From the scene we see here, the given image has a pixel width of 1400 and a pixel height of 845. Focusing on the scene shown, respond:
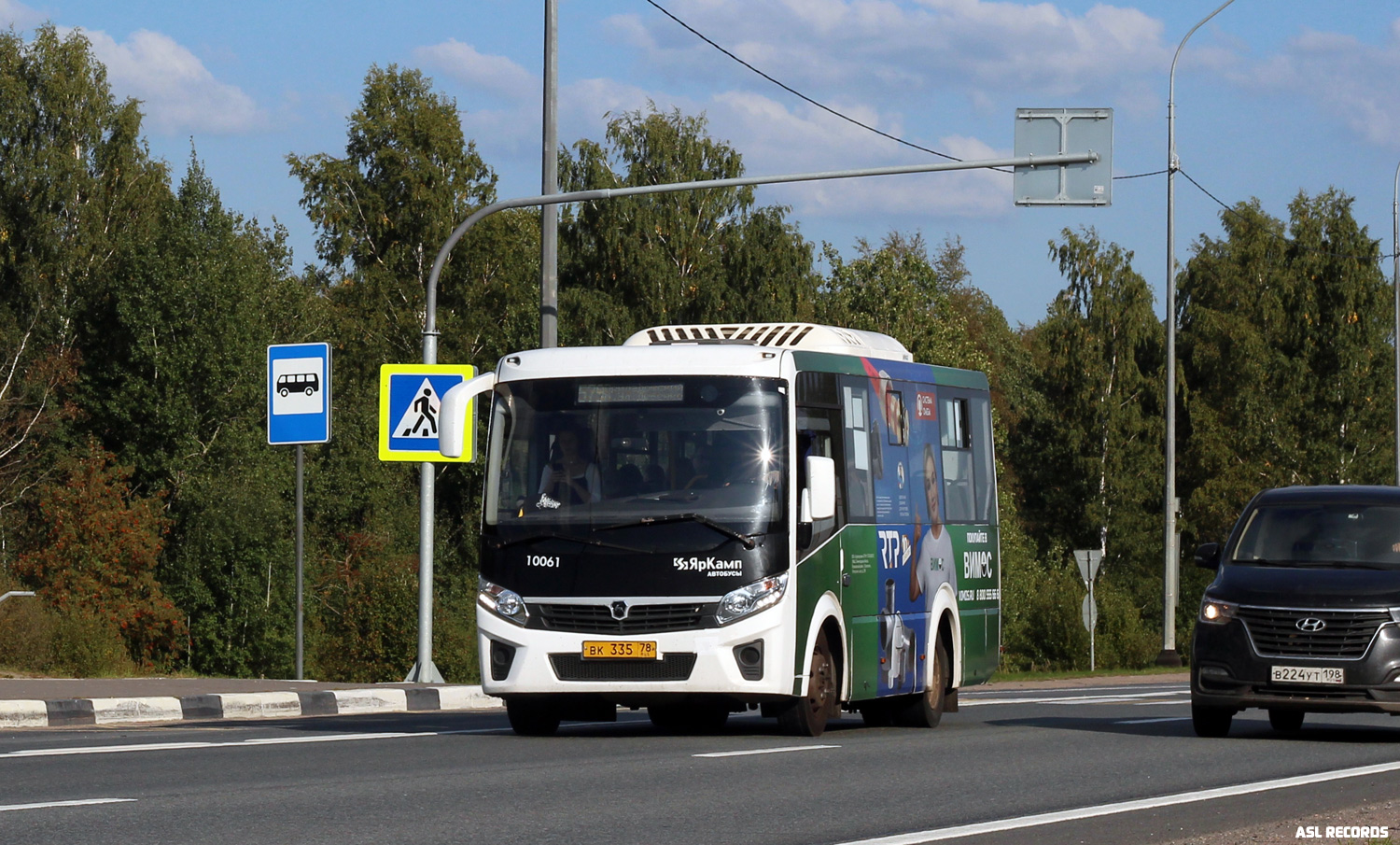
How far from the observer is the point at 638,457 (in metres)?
14.7

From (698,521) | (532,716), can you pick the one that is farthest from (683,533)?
(532,716)

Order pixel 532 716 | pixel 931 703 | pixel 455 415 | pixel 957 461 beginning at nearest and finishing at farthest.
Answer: pixel 455 415
pixel 532 716
pixel 931 703
pixel 957 461

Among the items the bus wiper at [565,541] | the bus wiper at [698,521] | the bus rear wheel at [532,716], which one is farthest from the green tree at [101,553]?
the bus wiper at [698,521]

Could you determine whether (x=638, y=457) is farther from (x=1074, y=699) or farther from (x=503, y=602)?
(x=1074, y=699)

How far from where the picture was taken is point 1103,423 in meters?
76.6

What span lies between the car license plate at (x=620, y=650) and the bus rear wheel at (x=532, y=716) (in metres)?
0.80

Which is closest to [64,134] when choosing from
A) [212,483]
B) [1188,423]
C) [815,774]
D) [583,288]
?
[212,483]

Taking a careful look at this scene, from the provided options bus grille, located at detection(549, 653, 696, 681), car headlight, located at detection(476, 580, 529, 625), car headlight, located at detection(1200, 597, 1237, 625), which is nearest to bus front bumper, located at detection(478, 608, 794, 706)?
bus grille, located at detection(549, 653, 696, 681)

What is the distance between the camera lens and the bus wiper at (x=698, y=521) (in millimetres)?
14445

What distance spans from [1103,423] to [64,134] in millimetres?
38008

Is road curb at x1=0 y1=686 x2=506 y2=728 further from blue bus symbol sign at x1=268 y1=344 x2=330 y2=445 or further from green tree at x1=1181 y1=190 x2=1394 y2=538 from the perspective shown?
green tree at x1=1181 y1=190 x2=1394 y2=538

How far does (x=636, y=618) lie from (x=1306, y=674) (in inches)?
189

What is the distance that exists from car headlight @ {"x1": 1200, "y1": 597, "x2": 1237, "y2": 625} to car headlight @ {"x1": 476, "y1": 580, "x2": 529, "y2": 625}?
16.4 feet

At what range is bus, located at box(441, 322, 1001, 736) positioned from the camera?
47.2 feet
